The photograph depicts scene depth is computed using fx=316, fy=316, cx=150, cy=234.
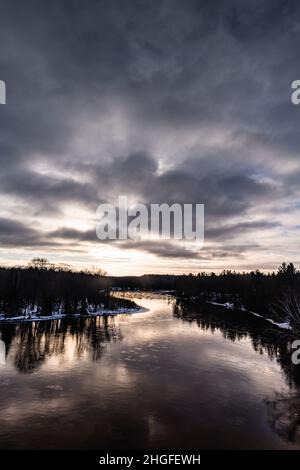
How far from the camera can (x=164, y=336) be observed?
5412 cm

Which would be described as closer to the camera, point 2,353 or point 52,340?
point 2,353

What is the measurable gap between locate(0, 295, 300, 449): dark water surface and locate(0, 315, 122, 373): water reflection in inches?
6.3

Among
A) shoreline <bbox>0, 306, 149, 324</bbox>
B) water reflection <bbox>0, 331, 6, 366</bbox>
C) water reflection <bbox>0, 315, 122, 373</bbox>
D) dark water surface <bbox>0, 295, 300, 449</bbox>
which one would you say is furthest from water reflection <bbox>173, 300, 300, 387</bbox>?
water reflection <bbox>0, 331, 6, 366</bbox>

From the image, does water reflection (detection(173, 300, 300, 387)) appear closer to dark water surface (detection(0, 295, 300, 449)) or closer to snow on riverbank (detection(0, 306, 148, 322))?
dark water surface (detection(0, 295, 300, 449))

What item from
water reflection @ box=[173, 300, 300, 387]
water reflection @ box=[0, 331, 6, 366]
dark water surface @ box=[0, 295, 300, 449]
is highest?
water reflection @ box=[0, 331, 6, 366]

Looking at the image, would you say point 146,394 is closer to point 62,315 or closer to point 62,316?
point 62,316

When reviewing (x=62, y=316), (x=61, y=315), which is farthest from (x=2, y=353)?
(x=61, y=315)

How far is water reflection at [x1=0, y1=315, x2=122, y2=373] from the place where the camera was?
38.6m

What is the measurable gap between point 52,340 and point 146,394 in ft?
90.3

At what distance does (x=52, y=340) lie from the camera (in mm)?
49812

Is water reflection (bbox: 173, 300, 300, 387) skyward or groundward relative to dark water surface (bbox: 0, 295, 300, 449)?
groundward

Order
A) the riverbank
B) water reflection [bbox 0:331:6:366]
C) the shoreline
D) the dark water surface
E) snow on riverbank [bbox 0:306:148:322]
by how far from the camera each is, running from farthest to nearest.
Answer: snow on riverbank [bbox 0:306:148:322]
the riverbank
the shoreline
water reflection [bbox 0:331:6:366]
the dark water surface
